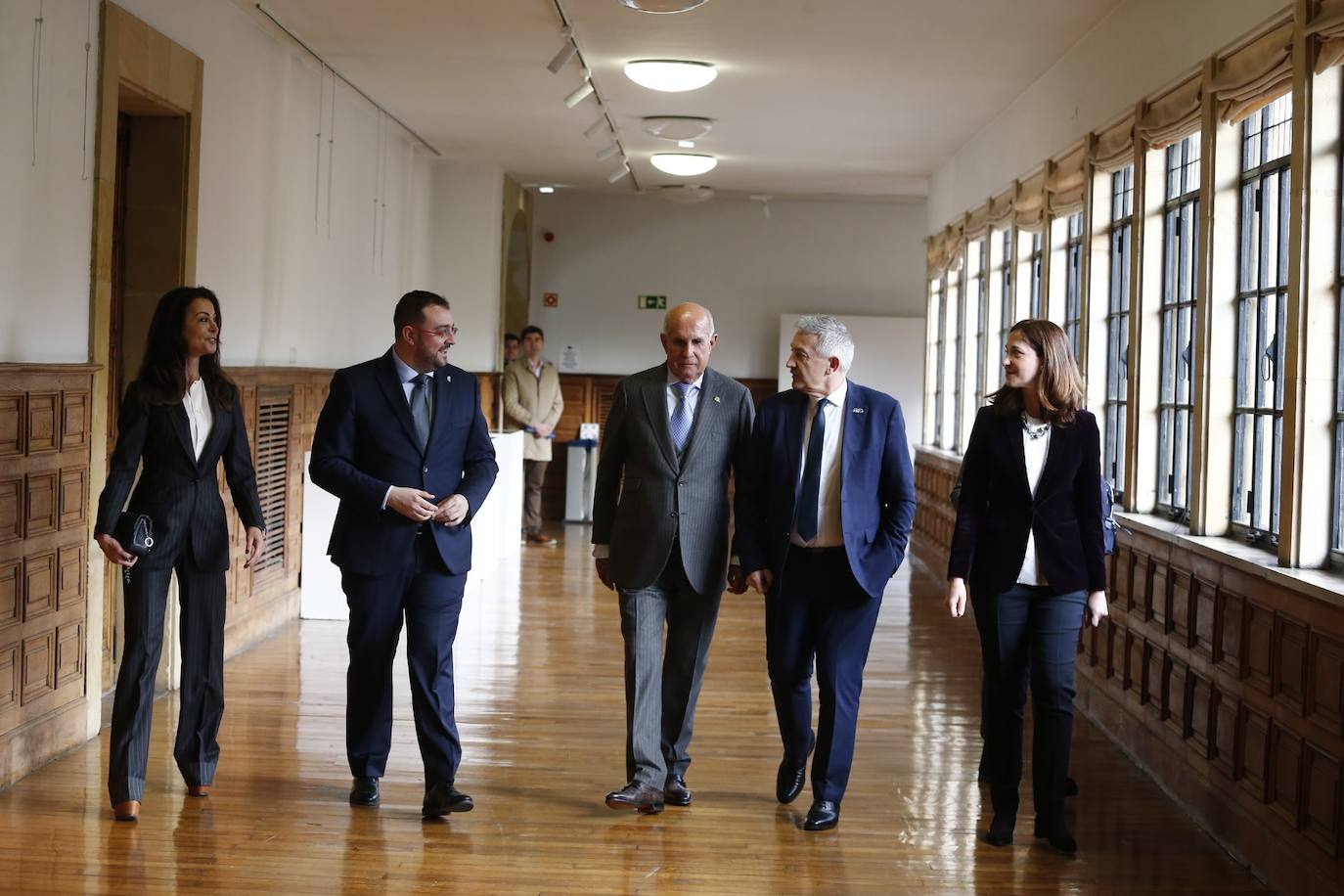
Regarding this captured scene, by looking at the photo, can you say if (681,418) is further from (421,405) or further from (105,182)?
(105,182)

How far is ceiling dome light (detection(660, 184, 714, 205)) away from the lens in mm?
14930

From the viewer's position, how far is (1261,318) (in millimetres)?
5613

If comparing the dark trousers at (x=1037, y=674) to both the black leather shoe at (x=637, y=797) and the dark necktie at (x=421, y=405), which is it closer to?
the black leather shoe at (x=637, y=797)

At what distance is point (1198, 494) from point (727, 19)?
368cm

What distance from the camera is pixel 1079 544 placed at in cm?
465

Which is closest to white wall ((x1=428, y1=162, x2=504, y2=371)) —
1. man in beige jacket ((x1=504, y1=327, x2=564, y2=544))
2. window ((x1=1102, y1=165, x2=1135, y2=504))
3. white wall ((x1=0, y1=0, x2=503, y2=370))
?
white wall ((x1=0, y1=0, x2=503, y2=370))

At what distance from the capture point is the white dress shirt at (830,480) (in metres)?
4.77

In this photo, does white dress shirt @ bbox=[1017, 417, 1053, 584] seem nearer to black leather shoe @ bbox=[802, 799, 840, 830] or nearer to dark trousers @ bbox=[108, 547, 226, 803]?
black leather shoe @ bbox=[802, 799, 840, 830]

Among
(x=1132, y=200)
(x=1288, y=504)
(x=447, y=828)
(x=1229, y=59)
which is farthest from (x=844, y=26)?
(x=447, y=828)

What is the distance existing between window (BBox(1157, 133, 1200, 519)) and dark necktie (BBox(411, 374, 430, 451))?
3.36 m

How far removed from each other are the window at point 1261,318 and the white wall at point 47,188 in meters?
4.69

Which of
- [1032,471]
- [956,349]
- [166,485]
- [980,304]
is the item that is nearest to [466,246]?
[956,349]

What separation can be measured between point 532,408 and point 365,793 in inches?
353

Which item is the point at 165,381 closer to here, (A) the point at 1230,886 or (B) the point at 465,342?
(A) the point at 1230,886
